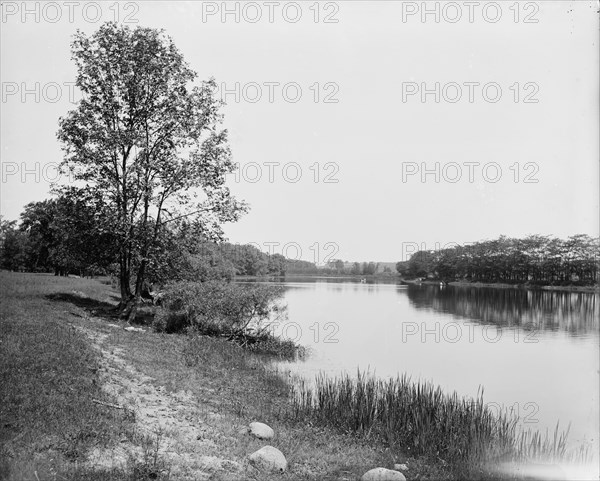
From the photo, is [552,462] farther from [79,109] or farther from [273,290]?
[79,109]

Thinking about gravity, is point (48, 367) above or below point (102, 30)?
below

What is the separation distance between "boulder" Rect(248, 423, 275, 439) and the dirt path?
2.35 feet

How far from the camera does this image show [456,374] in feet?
62.4

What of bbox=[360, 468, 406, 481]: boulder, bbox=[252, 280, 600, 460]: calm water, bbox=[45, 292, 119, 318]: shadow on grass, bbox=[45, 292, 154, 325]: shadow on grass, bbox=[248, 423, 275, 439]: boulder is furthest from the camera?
bbox=[45, 292, 119, 318]: shadow on grass

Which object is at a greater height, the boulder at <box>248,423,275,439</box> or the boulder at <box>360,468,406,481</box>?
the boulder at <box>360,468,406,481</box>

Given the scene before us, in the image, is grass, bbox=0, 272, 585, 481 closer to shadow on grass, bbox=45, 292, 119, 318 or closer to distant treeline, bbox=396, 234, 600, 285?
shadow on grass, bbox=45, 292, 119, 318

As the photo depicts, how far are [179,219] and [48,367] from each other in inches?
596

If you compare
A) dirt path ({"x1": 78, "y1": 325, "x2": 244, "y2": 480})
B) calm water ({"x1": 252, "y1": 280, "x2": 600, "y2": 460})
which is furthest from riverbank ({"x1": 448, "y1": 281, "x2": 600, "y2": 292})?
dirt path ({"x1": 78, "y1": 325, "x2": 244, "y2": 480})

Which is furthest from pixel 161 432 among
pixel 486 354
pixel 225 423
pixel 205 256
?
pixel 205 256

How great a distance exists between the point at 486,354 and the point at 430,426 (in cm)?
1480

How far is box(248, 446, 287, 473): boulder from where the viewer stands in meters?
8.06

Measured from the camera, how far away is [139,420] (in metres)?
9.38

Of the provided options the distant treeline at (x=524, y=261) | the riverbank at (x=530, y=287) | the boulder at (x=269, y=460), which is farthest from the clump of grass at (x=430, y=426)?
the distant treeline at (x=524, y=261)

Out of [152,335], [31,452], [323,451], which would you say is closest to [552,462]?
[323,451]
